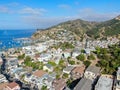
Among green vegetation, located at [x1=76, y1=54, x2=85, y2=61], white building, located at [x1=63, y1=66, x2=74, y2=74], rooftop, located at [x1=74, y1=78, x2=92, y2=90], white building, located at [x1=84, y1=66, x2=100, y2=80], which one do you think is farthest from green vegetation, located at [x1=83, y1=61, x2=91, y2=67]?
rooftop, located at [x1=74, y1=78, x2=92, y2=90]

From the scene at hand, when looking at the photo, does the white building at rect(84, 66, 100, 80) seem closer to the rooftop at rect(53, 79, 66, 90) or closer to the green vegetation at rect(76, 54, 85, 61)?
the rooftop at rect(53, 79, 66, 90)

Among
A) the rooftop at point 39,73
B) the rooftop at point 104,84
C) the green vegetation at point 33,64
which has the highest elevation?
the rooftop at point 104,84

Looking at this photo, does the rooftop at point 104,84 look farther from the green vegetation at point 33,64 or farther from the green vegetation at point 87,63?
the green vegetation at point 33,64

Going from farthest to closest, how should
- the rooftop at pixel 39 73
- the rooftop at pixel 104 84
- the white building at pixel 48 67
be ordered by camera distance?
the white building at pixel 48 67 < the rooftop at pixel 39 73 < the rooftop at pixel 104 84

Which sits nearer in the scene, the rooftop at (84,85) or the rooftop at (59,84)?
the rooftop at (84,85)

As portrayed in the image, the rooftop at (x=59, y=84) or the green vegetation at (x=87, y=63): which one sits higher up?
the green vegetation at (x=87, y=63)

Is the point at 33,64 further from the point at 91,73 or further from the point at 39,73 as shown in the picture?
the point at 91,73

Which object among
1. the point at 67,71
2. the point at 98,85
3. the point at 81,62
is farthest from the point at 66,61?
the point at 98,85

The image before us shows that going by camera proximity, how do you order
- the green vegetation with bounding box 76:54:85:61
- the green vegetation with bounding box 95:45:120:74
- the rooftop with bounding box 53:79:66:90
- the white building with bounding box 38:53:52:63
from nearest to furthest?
1. the rooftop with bounding box 53:79:66:90
2. the green vegetation with bounding box 95:45:120:74
3. the green vegetation with bounding box 76:54:85:61
4. the white building with bounding box 38:53:52:63

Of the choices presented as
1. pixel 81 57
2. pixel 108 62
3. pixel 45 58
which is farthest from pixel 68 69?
pixel 45 58

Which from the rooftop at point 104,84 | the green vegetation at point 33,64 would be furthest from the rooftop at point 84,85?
the green vegetation at point 33,64

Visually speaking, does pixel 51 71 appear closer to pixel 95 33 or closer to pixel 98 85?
pixel 98 85
